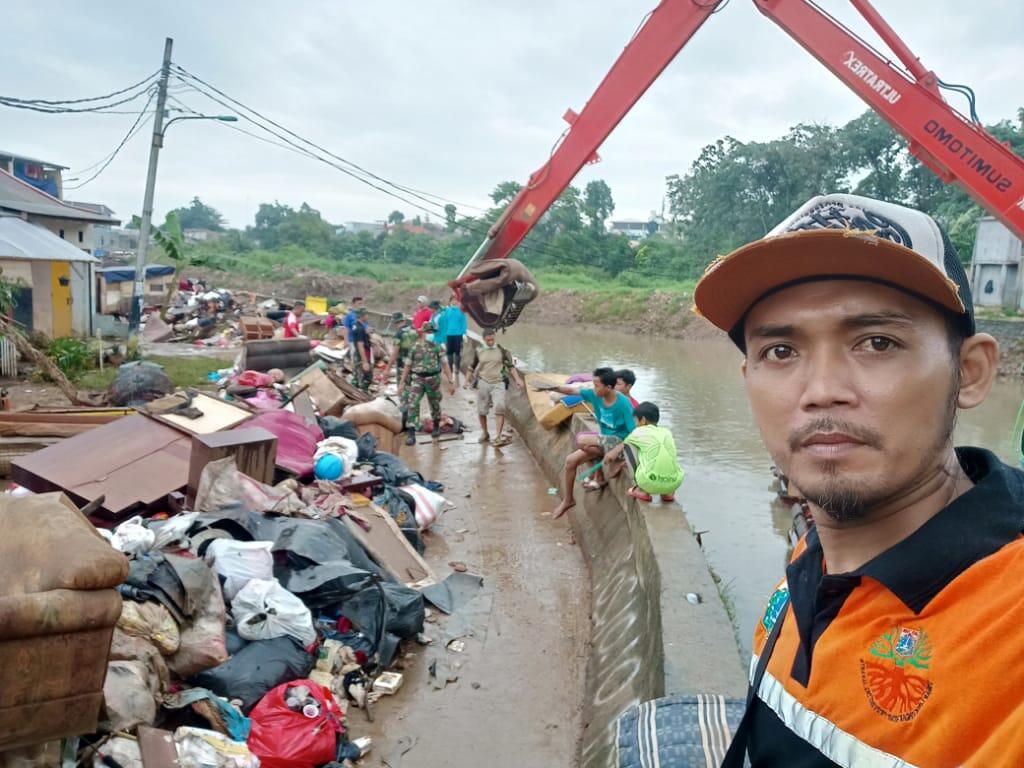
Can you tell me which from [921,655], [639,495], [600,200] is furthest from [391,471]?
[600,200]

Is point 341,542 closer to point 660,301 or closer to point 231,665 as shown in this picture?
point 231,665

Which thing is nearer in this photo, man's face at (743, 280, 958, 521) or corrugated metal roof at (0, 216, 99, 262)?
man's face at (743, 280, 958, 521)

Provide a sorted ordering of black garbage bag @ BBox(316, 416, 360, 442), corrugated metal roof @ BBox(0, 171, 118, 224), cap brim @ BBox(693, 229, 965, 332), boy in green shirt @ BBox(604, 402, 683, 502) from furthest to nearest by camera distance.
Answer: corrugated metal roof @ BBox(0, 171, 118, 224)
black garbage bag @ BBox(316, 416, 360, 442)
boy in green shirt @ BBox(604, 402, 683, 502)
cap brim @ BBox(693, 229, 965, 332)

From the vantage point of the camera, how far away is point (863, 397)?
3.56 ft

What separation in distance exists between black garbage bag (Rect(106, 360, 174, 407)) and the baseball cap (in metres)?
9.20

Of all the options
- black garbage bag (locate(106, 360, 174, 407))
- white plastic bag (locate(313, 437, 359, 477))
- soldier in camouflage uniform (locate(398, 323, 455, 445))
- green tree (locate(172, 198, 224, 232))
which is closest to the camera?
white plastic bag (locate(313, 437, 359, 477))

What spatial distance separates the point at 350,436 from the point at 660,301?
27.9m

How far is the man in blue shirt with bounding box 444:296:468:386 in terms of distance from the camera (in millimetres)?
13500

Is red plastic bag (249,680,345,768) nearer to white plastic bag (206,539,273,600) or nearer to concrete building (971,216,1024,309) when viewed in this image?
white plastic bag (206,539,273,600)

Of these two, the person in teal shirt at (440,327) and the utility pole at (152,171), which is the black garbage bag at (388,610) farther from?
the utility pole at (152,171)

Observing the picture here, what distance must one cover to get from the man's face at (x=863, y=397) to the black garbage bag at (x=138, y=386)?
9265mm

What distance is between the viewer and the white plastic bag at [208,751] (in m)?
3.10

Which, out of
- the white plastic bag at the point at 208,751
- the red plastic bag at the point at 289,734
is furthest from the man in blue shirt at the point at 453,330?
the white plastic bag at the point at 208,751

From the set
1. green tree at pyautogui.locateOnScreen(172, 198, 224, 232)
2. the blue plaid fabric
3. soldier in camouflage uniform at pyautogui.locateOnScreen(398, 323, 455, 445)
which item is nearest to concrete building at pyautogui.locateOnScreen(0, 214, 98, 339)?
soldier in camouflage uniform at pyautogui.locateOnScreen(398, 323, 455, 445)
